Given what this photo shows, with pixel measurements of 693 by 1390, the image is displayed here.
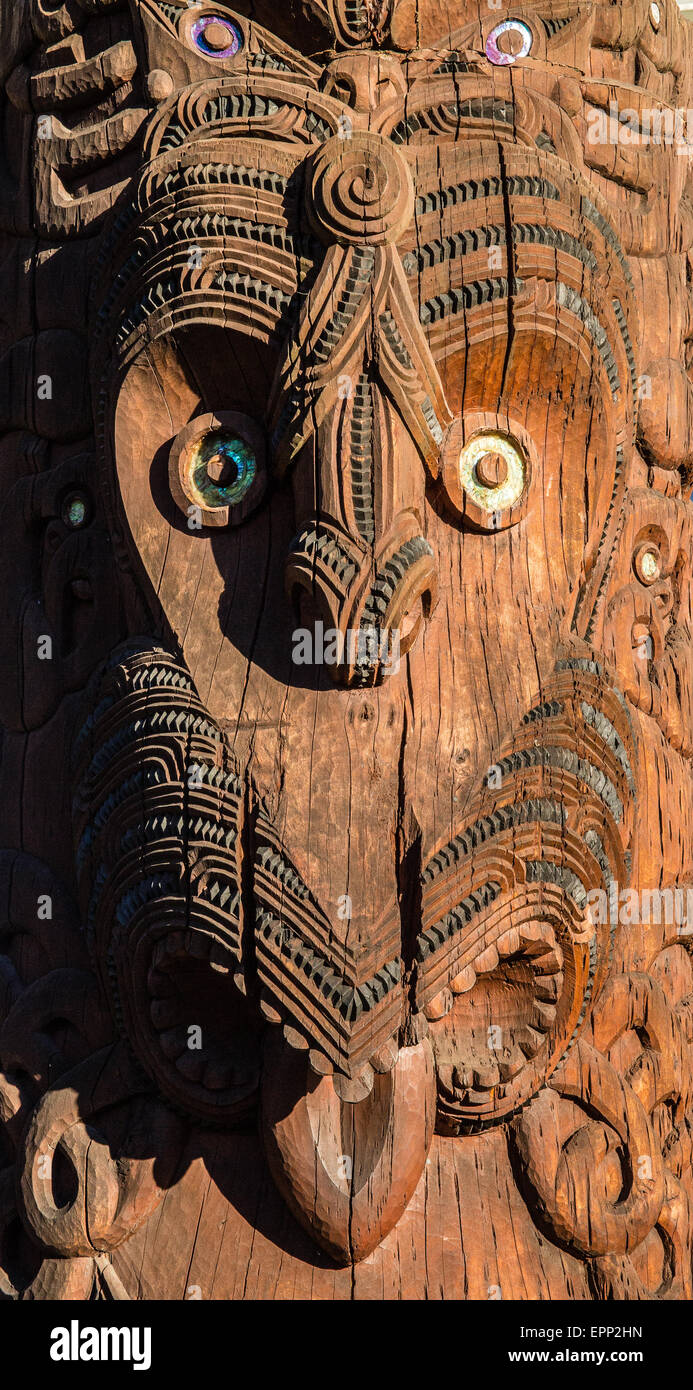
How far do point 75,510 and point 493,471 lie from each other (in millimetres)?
1342

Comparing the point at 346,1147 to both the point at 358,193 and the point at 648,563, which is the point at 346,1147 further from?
the point at 358,193

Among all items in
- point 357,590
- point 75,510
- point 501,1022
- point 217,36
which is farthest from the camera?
point 75,510

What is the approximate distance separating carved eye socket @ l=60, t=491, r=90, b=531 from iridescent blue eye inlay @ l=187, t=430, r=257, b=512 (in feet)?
1.74

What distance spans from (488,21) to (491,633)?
6.45ft

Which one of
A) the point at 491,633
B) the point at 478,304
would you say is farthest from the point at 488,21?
the point at 491,633

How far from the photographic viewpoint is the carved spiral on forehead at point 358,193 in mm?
4348

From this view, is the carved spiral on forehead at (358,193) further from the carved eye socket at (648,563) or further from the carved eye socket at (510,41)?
the carved eye socket at (648,563)

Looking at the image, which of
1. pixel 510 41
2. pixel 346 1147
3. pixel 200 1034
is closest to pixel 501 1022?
pixel 346 1147

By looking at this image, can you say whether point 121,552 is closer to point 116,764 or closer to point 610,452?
point 116,764

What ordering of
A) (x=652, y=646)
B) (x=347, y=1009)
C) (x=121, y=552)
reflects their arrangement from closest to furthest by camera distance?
(x=347, y=1009) < (x=121, y=552) < (x=652, y=646)

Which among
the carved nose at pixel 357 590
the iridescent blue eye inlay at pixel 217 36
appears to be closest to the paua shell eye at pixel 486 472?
the carved nose at pixel 357 590

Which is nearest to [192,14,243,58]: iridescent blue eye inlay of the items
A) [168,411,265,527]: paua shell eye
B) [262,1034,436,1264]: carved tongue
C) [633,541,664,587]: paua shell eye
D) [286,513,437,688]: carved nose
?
[168,411,265,527]: paua shell eye

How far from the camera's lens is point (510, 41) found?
4934 millimetres

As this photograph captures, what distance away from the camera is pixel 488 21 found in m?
4.91
